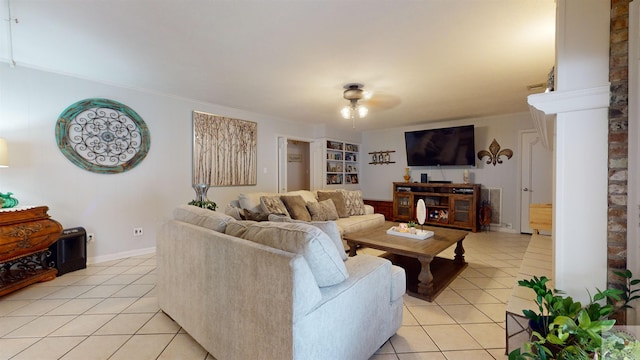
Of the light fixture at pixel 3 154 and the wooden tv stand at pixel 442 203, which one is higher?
the light fixture at pixel 3 154

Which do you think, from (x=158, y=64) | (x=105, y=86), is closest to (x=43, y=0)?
(x=158, y=64)

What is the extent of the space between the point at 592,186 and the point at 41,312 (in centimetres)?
376

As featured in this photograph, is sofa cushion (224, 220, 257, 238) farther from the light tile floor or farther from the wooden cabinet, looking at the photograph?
the wooden cabinet

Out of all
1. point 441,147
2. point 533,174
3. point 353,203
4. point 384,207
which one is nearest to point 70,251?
point 353,203

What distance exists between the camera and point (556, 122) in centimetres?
132

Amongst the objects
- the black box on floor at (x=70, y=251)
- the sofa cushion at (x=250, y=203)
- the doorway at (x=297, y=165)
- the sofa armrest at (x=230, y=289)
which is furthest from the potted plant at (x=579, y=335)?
the doorway at (x=297, y=165)

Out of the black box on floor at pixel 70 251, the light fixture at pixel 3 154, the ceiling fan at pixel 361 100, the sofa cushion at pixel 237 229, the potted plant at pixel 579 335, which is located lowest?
the black box on floor at pixel 70 251

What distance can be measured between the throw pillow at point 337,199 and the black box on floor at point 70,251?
299 centimetres

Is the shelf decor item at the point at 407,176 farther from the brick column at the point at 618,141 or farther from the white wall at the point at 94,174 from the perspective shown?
the brick column at the point at 618,141

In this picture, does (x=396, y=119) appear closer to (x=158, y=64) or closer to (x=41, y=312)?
(x=158, y=64)

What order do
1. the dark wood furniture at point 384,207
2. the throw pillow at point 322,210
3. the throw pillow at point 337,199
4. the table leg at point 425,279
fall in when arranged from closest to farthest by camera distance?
the table leg at point 425,279 < the throw pillow at point 322,210 < the throw pillow at point 337,199 < the dark wood furniture at point 384,207

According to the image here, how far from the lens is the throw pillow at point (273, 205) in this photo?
3.44 metres

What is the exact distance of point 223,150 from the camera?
4.29 meters

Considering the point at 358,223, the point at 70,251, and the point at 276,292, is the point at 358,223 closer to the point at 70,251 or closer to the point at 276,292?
the point at 276,292
